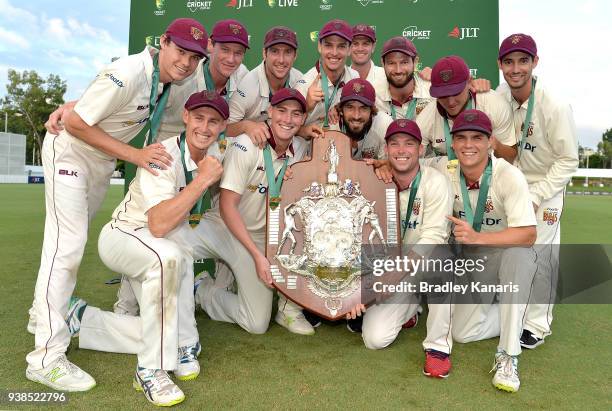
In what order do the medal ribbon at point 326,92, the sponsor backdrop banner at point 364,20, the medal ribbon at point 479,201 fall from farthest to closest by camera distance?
the sponsor backdrop banner at point 364,20
the medal ribbon at point 326,92
the medal ribbon at point 479,201

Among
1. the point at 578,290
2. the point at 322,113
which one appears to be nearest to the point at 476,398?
the point at 322,113

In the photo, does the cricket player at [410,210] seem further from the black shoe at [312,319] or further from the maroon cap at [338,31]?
the maroon cap at [338,31]

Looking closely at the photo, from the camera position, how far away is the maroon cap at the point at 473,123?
339 centimetres

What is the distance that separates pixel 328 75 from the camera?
4387mm

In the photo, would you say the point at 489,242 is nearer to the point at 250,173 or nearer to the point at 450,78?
the point at 450,78

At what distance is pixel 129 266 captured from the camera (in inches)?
118

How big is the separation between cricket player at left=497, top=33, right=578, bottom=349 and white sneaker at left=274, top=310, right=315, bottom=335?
68.6 inches

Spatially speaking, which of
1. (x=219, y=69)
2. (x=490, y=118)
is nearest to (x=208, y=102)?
(x=219, y=69)

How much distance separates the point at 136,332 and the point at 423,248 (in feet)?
7.22

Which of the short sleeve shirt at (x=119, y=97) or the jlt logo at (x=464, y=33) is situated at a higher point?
the jlt logo at (x=464, y=33)

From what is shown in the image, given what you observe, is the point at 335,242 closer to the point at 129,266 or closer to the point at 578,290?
the point at 129,266

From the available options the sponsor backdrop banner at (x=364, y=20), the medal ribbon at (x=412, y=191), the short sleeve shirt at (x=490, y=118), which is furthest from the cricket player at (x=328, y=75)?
the sponsor backdrop banner at (x=364, y=20)

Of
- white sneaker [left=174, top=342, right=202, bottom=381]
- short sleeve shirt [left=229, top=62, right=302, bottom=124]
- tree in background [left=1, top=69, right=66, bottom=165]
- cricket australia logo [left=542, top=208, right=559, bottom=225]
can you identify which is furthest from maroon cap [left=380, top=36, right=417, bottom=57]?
tree in background [left=1, top=69, right=66, bottom=165]

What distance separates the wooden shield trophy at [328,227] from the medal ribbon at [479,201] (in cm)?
53
